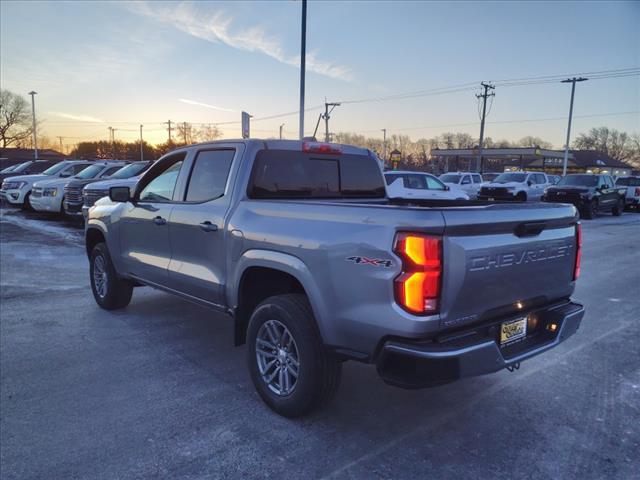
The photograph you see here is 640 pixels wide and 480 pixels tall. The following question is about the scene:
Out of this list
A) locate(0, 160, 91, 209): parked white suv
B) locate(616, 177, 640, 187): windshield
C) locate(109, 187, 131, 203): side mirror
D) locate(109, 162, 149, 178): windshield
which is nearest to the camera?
locate(109, 187, 131, 203): side mirror

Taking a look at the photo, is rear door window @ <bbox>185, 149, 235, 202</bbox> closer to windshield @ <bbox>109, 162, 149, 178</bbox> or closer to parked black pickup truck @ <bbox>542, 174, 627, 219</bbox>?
windshield @ <bbox>109, 162, 149, 178</bbox>

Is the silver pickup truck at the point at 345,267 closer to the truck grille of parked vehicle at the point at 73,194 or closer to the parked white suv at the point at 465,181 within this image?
the truck grille of parked vehicle at the point at 73,194

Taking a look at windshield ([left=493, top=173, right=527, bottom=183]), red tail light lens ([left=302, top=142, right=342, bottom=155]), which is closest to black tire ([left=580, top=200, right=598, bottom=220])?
windshield ([left=493, top=173, right=527, bottom=183])

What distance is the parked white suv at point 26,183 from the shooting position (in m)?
17.7

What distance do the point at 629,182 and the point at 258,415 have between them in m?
30.8

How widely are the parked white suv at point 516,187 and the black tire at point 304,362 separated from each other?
20.4 metres

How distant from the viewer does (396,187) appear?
16.7 metres

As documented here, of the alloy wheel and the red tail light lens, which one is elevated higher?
the red tail light lens

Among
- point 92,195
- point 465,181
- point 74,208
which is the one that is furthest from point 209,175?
point 465,181

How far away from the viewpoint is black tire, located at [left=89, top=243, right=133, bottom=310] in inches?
226

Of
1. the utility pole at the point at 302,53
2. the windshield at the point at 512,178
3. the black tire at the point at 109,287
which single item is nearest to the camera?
the black tire at the point at 109,287

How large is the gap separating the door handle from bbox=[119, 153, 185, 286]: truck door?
0.65 meters

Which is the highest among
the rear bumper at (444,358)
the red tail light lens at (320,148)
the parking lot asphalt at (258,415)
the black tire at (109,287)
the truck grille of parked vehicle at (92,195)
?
the red tail light lens at (320,148)

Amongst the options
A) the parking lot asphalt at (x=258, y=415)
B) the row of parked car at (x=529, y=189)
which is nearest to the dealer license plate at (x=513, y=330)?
the parking lot asphalt at (x=258, y=415)
